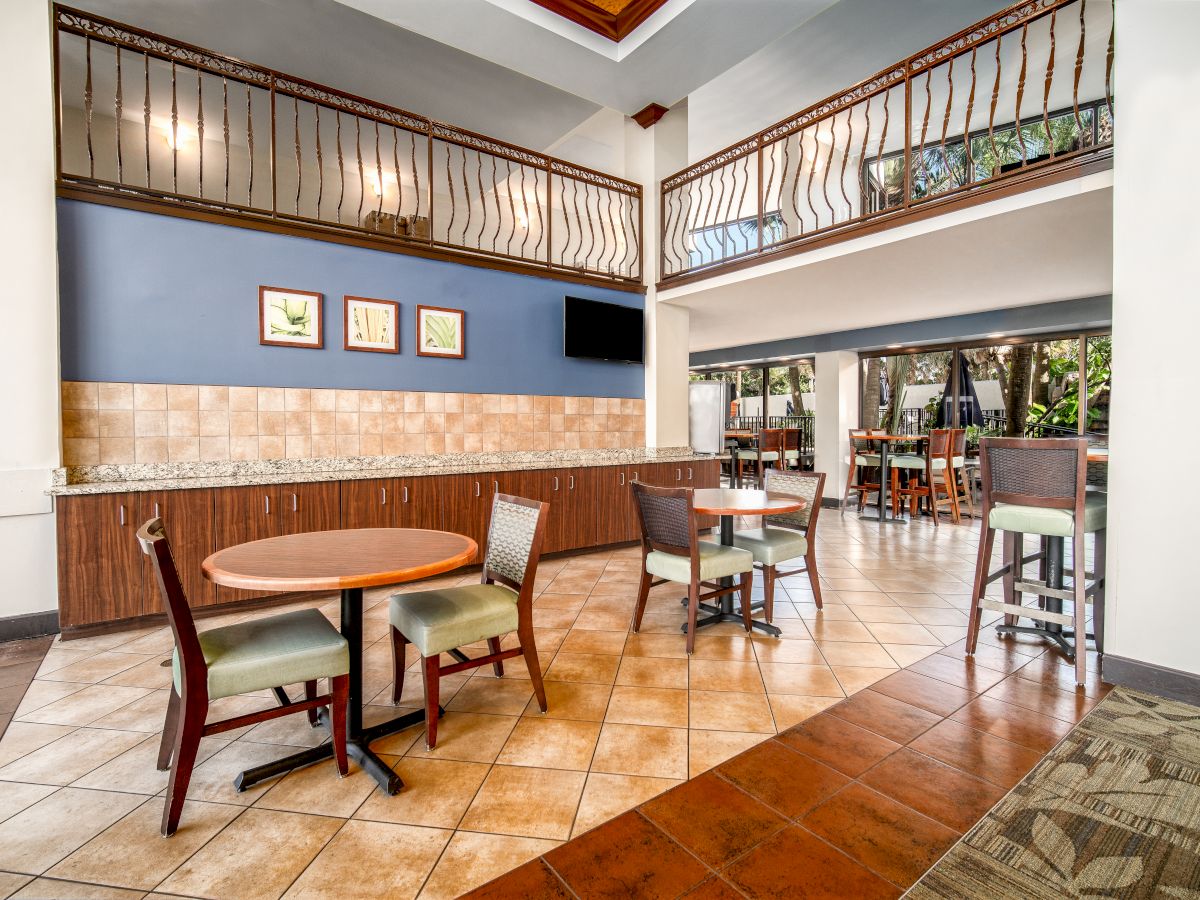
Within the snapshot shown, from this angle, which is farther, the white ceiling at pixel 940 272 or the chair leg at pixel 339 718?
the white ceiling at pixel 940 272

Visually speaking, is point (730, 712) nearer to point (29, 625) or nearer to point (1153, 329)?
point (1153, 329)

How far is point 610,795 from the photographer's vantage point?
1.90 metres

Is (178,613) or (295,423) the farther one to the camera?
(295,423)

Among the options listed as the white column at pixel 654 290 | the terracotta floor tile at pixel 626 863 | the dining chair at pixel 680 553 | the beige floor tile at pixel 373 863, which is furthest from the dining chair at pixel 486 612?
the white column at pixel 654 290

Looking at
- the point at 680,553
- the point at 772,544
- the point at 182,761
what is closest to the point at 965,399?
the point at 772,544

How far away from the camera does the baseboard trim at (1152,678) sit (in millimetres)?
2549

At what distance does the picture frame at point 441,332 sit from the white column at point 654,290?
2209 mm

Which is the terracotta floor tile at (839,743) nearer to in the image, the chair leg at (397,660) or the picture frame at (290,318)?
the chair leg at (397,660)

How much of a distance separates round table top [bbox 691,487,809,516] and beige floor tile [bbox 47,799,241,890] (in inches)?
90.7

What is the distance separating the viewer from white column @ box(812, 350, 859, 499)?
28.6 ft

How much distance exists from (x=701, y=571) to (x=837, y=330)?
661cm

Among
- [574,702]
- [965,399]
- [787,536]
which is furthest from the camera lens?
[965,399]

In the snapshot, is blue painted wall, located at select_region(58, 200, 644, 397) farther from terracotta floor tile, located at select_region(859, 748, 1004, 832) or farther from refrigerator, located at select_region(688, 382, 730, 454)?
terracotta floor tile, located at select_region(859, 748, 1004, 832)

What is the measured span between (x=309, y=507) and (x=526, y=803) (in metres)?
2.86
